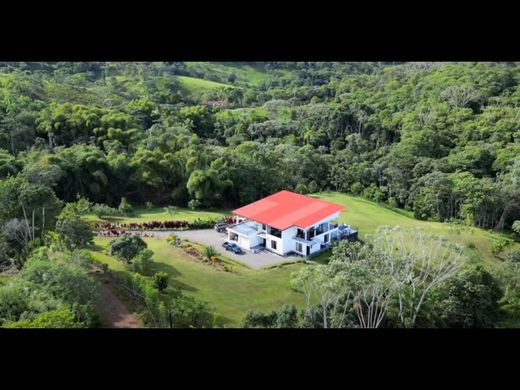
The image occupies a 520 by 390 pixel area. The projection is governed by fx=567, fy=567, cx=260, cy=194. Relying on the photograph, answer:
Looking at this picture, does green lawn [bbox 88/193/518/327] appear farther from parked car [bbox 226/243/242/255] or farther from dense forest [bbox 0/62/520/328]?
dense forest [bbox 0/62/520/328]

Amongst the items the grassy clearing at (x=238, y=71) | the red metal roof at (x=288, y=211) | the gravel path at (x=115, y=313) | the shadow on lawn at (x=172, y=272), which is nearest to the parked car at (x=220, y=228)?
the red metal roof at (x=288, y=211)

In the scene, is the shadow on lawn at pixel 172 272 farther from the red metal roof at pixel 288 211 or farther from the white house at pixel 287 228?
the red metal roof at pixel 288 211

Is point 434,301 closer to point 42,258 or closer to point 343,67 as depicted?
point 42,258

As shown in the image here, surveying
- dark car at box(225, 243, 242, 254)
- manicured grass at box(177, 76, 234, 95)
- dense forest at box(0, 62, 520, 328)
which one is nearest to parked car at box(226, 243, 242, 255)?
dark car at box(225, 243, 242, 254)

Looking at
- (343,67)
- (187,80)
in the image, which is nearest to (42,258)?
(187,80)

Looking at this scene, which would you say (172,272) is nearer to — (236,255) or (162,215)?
(236,255)
